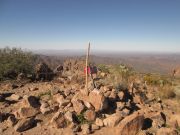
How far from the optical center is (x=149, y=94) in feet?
35.0

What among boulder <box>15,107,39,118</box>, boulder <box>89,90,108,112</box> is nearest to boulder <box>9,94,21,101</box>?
boulder <box>15,107,39,118</box>

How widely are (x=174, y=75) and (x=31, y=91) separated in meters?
11.4

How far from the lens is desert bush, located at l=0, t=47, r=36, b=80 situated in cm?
1478

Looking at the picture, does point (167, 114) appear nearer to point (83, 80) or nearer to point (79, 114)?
point (79, 114)

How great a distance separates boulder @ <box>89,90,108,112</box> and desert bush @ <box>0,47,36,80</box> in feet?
27.7

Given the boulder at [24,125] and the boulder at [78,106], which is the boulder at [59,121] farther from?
the boulder at [24,125]

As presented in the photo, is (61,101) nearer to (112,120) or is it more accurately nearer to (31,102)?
(31,102)

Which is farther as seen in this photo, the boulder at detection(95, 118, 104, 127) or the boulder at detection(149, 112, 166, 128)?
the boulder at detection(149, 112, 166, 128)

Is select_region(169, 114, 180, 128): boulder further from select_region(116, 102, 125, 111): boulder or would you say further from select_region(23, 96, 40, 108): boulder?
select_region(23, 96, 40, 108): boulder

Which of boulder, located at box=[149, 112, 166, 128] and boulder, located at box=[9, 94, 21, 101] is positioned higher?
boulder, located at box=[9, 94, 21, 101]


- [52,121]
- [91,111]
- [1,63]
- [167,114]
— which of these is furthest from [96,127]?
[1,63]

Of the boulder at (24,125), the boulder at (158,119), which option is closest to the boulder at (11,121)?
the boulder at (24,125)

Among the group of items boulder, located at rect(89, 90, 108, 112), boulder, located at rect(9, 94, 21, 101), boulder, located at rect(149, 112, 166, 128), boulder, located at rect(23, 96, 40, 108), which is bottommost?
boulder, located at rect(149, 112, 166, 128)

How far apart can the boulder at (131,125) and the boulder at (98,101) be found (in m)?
1.34
